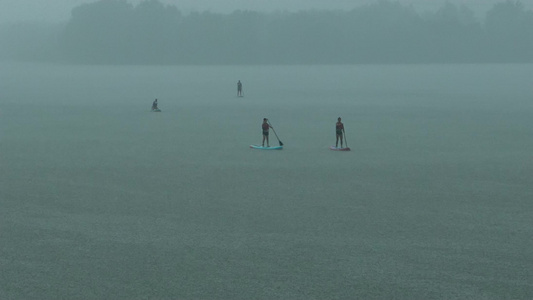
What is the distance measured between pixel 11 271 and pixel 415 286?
6689 millimetres

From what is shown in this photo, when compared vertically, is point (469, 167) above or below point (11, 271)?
above

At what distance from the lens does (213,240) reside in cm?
1400

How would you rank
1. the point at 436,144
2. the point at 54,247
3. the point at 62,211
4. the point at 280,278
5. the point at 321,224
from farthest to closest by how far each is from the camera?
the point at 436,144
the point at 62,211
the point at 321,224
the point at 54,247
the point at 280,278

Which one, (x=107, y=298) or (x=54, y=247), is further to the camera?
(x=54, y=247)

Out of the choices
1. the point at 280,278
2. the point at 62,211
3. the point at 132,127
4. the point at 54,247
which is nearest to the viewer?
the point at 280,278

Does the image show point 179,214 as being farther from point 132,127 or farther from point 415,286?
point 132,127

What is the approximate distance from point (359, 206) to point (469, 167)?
727cm

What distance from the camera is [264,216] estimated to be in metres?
15.9

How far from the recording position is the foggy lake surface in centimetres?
1166

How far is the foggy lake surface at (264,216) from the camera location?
1166cm

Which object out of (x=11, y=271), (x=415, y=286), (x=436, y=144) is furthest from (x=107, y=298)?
(x=436, y=144)

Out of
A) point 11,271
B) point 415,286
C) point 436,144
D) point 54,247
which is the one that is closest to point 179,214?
point 54,247

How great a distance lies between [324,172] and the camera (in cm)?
2169

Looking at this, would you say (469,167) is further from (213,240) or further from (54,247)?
(54,247)
